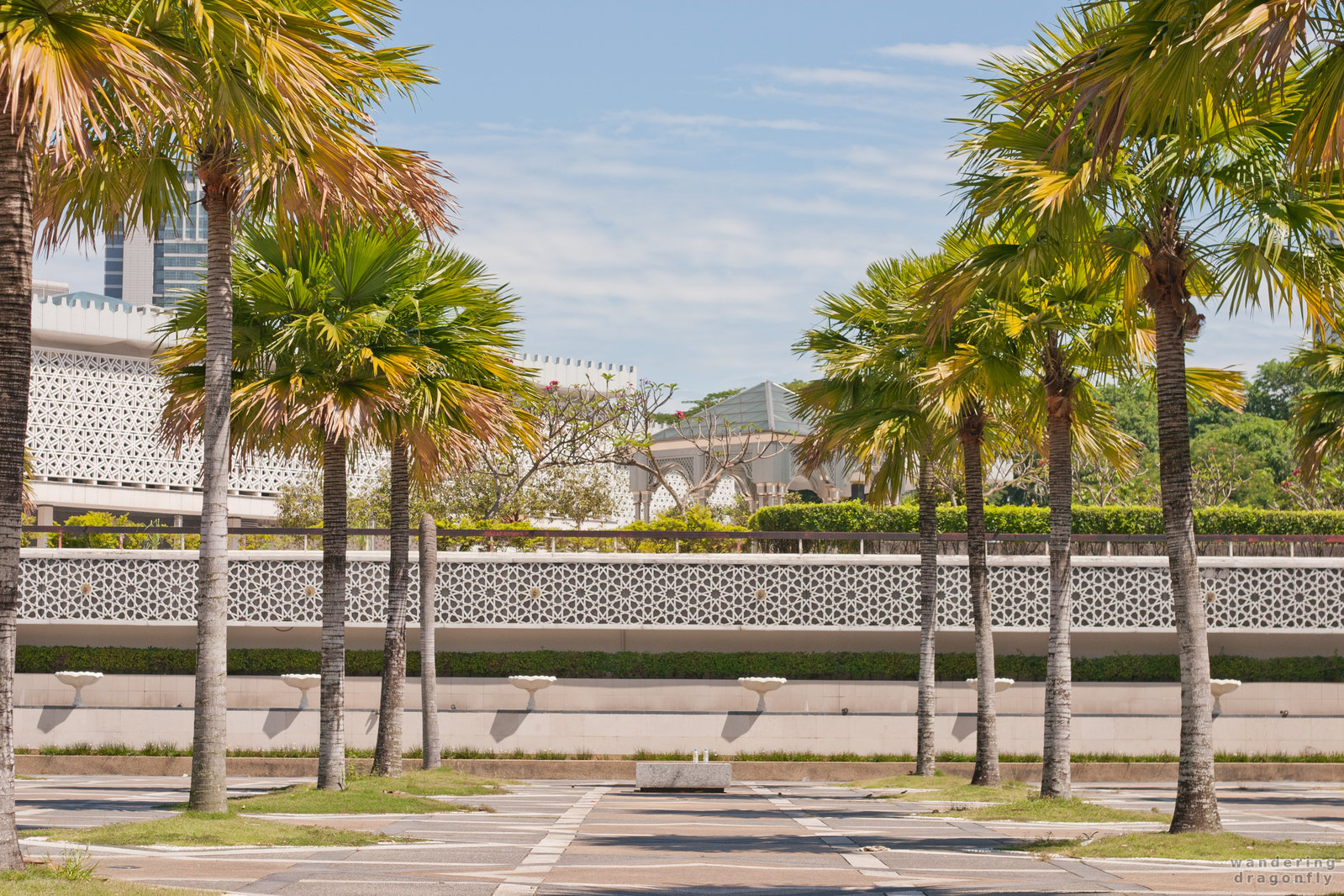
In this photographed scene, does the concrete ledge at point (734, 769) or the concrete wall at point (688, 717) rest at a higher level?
the concrete wall at point (688, 717)

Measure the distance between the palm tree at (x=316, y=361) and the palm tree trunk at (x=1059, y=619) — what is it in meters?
7.74

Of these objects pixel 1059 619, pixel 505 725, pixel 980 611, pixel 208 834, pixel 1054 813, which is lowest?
pixel 505 725

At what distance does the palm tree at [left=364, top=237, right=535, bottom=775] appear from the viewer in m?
15.4

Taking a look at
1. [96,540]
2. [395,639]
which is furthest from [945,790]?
[96,540]

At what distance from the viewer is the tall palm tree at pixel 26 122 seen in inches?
294

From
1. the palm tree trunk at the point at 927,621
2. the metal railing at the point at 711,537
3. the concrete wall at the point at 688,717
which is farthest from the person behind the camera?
the metal railing at the point at 711,537

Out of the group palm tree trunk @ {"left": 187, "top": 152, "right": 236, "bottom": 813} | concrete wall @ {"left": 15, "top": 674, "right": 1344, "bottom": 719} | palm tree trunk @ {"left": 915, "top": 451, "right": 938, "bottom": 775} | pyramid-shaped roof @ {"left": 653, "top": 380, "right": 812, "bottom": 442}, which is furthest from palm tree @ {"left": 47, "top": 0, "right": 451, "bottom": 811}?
pyramid-shaped roof @ {"left": 653, "top": 380, "right": 812, "bottom": 442}

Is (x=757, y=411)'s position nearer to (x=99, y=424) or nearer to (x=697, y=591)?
(x=697, y=591)

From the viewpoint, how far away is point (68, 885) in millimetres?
7445

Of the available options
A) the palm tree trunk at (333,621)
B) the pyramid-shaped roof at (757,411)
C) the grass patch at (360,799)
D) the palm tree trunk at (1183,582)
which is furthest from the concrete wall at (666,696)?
the pyramid-shaped roof at (757,411)

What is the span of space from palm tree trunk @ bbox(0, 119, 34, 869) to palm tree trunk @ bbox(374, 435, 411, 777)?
8.47 metres

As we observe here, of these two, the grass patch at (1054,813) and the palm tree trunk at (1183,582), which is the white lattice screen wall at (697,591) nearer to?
the grass patch at (1054,813)

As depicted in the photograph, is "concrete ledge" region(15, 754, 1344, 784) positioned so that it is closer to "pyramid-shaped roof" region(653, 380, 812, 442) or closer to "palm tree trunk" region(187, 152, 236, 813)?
"palm tree trunk" region(187, 152, 236, 813)

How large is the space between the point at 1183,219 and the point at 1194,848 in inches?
219
